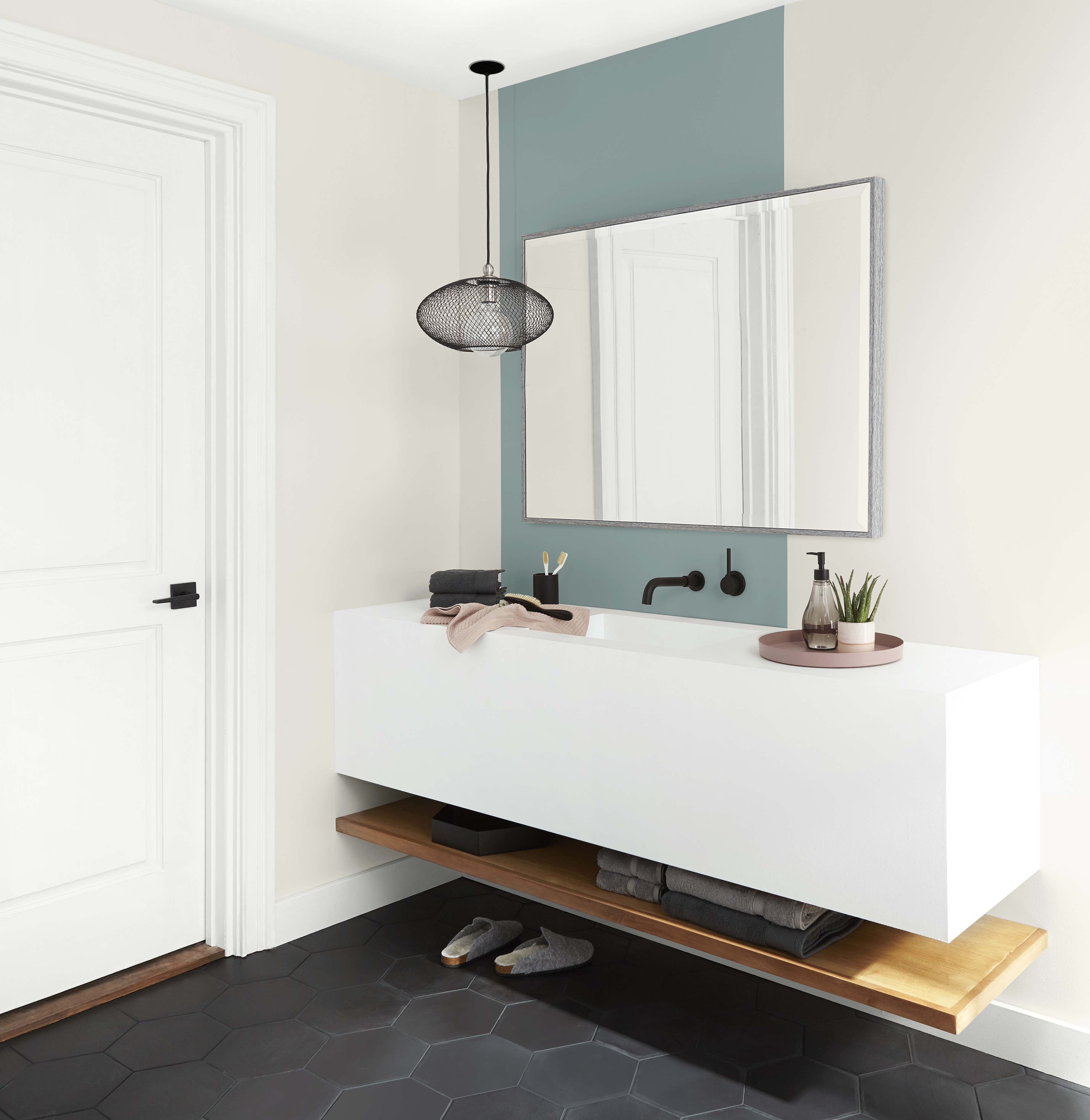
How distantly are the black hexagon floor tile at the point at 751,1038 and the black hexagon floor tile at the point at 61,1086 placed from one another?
1250mm

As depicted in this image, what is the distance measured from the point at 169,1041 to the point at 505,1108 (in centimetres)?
78

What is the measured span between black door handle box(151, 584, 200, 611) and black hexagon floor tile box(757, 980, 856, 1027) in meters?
1.70

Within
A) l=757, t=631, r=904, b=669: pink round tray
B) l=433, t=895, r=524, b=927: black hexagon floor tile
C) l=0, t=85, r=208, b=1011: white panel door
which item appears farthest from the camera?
l=433, t=895, r=524, b=927: black hexagon floor tile

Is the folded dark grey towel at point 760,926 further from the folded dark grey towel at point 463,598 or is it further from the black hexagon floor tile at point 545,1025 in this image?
the folded dark grey towel at point 463,598

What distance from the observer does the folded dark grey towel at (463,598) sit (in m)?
2.58

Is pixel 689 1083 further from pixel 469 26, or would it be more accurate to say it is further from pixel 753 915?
pixel 469 26

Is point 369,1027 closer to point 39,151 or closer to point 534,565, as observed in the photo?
point 534,565

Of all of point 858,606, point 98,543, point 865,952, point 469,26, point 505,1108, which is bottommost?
point 505,1108

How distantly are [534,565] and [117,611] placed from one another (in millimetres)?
1134

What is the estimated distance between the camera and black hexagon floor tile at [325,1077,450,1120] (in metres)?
1.93

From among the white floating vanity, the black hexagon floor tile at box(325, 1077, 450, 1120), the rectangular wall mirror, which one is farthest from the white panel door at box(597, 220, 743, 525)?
the black hexagon floor tile at box(325, 1077, 450, 1120)

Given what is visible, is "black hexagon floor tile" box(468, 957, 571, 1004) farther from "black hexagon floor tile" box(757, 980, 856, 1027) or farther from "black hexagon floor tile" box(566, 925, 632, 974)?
"black hexagon floor tile" box(757, 980, 856, 1027)

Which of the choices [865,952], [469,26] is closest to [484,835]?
[865,952]

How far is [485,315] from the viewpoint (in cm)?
247
